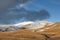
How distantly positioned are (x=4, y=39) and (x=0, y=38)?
166cm

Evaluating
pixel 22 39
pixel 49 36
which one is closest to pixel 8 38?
pixel 22 39

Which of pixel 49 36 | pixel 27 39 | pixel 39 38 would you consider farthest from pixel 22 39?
pixel 49 36

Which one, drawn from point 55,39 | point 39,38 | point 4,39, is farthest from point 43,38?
point 4,39

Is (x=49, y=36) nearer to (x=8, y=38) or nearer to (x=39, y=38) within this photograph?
(x=39, y=38)

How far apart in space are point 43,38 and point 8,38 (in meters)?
13.2

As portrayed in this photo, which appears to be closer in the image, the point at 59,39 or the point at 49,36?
the point at 59,39

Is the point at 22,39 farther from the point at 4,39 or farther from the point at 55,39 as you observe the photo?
the point at 55,39

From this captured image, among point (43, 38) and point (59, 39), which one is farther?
point (43, 38)

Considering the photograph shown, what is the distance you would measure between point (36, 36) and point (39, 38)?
1.55 meters

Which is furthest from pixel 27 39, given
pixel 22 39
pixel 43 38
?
pixel 43 38

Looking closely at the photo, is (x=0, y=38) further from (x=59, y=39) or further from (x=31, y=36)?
(x=59, y=39)

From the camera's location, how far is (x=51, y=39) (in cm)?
6519

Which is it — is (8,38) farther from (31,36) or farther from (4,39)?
(31,36)

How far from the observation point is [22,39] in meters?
65.7
